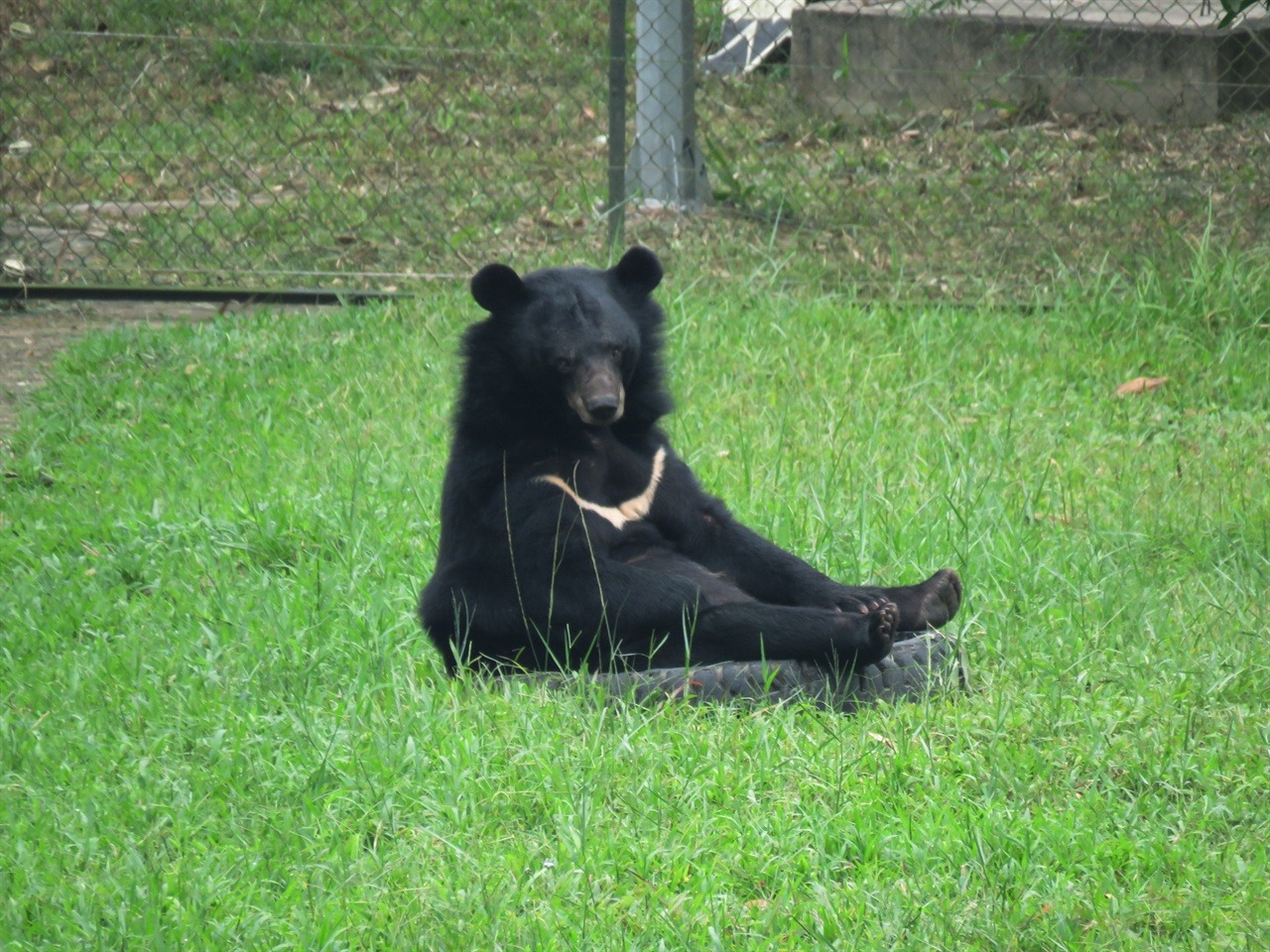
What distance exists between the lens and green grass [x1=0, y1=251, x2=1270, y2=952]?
2648 mm

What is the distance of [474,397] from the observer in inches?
142

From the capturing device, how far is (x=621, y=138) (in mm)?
7113

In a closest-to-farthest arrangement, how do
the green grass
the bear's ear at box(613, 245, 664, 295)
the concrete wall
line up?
the green grass, the bear's ear at box(613, 245, 664, 295), the concrete wall

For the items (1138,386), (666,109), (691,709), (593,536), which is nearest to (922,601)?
(691,709)

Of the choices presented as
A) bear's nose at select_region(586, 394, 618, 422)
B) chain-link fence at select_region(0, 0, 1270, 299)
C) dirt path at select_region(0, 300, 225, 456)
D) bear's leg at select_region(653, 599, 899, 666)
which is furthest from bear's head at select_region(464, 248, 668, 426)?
dirt path at select_region(0, 300, 225, 456)

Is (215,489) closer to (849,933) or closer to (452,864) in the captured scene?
(452,864)

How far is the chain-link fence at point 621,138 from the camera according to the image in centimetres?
771

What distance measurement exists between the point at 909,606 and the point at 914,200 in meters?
5.17

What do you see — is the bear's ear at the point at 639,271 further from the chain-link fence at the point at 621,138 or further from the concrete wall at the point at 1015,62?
the concrete wall at the point at 1015,62

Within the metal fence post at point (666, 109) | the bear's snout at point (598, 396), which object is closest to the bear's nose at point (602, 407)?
the bear's snout at point (598, 396)

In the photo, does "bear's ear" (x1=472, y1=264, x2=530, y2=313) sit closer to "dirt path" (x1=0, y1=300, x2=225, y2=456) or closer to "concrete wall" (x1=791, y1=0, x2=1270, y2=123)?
→ "dirt path" (x1=0, y1=300, x2=225, y2=456)

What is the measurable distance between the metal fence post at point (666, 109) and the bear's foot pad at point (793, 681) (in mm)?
4362

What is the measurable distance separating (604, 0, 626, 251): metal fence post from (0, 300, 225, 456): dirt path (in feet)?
6.76

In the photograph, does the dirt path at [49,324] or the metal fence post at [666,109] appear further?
the metal fence post at [666,109]
